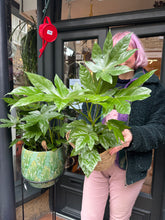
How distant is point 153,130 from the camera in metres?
0.82

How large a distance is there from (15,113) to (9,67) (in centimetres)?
46

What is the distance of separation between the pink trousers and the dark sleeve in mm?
264

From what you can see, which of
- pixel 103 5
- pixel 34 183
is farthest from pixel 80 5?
pixel 34 183

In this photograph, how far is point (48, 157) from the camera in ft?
3.27

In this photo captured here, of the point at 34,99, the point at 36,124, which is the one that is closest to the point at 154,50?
the point at 36,124

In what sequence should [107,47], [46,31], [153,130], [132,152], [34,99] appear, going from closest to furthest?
[34,99]
[107,47]
[153,130]
[132,152]
[46,31]

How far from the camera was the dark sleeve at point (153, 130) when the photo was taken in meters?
0.78

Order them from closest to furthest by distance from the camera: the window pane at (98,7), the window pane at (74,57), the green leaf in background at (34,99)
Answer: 1. the green leaf in background at (34,99)
2. the window pane at (98,7)
3. the window pane at (74,57)

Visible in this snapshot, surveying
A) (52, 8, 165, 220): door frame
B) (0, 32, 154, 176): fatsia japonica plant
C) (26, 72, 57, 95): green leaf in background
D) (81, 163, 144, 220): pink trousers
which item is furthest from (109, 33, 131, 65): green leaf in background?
(52, 8, 165, 220): door frame

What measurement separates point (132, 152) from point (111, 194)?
0.32 m

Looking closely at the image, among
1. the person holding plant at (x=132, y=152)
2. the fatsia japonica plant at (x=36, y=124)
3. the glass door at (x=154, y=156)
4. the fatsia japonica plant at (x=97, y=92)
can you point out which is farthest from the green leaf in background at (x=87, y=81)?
the glass door at (x=154, y=156)

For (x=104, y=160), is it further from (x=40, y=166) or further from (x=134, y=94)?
(x=40, y=166)

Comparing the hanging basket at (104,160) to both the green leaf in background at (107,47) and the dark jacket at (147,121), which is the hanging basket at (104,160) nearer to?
the dark jacket at (147,121)

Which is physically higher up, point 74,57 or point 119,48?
point 74,57
